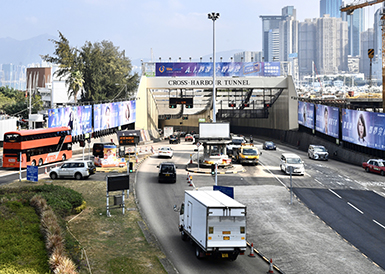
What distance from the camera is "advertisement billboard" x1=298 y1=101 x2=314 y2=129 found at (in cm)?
7156

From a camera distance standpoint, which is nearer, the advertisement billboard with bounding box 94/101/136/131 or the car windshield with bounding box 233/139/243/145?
the car windshield with bounding box 233/139/243/145

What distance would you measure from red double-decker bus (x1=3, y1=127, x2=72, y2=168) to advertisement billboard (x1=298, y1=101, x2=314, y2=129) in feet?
125

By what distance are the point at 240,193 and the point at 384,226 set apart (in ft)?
35.7

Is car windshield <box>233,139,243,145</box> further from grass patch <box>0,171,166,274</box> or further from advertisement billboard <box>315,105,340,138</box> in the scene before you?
grass patch <box>0,171,166,274</box>

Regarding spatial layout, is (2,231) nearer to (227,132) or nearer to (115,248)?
(115,248)

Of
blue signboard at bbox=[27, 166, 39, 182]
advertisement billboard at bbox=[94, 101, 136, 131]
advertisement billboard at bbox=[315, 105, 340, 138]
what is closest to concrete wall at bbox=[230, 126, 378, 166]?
advertisement billboard at bbox=[315, 105, 340, 138]

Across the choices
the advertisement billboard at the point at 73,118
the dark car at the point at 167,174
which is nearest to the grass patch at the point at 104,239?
the dark car at the point at 167,174

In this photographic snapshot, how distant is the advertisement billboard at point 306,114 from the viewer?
235 ft

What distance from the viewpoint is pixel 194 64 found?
80875mm

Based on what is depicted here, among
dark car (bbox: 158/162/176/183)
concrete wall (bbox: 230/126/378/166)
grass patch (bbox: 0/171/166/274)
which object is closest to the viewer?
grass patch (bbox: 0/171/166/274)

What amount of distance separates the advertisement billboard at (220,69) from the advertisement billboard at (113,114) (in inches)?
328

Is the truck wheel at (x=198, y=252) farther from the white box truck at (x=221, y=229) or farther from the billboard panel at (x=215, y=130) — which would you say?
the billboard panel at (x=215, y=130)

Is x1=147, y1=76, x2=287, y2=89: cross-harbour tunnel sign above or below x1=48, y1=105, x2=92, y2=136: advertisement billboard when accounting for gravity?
above

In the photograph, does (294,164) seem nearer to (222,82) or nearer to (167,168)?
(167,168)
